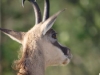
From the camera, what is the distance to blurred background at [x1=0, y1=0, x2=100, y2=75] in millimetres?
17703

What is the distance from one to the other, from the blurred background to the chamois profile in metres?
7.54

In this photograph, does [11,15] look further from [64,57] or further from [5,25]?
[64,57]

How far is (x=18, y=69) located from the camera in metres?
8.68

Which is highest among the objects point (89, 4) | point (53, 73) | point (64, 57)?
point (64, 57)

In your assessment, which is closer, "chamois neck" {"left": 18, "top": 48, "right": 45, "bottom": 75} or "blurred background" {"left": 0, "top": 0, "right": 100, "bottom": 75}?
"chamois neck" {"left": 18, "top": 48, "right": 45, "bottom": 75}

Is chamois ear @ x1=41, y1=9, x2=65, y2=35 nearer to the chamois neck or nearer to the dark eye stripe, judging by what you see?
the chamois neck

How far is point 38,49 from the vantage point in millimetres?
8922

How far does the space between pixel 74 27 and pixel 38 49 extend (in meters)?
9.34

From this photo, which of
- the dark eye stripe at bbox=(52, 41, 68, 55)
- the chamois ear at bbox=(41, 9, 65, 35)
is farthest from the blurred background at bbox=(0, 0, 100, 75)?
the chamois ear at bbox=(41, 9, 65, 35)

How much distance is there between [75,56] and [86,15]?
1537 mm

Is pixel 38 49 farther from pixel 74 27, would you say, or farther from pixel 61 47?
pixel 74 27

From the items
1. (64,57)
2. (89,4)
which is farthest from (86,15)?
(64,57)

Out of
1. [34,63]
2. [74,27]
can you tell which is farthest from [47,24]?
[74,27]

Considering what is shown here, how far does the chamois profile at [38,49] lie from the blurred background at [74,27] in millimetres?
7536
